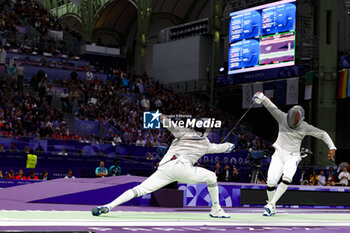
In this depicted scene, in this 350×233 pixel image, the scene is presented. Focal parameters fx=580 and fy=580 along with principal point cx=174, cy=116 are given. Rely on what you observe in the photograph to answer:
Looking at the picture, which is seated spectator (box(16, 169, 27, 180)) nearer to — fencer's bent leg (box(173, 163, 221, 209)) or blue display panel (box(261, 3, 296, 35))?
fencer's bent leg (box(173, 163, 221, 209))

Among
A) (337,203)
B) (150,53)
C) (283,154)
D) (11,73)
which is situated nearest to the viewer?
(283,154)

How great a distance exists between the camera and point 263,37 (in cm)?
3177

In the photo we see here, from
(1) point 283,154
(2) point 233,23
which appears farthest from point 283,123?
(2) point 233,23

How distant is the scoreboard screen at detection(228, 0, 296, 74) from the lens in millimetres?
30609

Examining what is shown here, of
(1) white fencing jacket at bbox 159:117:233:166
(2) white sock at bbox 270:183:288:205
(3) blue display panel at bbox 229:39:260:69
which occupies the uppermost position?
(3) blue display panel at bbox 229:39:260:69

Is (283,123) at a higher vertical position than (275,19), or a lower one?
lower

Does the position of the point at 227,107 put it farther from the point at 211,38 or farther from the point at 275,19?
the point at 275,19

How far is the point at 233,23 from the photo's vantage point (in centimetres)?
3403

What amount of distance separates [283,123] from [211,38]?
93.2ft

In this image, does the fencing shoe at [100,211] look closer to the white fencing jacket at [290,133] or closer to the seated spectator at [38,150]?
the white fencing jacket at [290,133]

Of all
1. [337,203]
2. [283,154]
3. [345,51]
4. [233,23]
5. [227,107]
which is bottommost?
[337,203]

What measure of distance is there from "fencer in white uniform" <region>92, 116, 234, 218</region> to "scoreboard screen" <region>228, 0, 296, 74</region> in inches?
904

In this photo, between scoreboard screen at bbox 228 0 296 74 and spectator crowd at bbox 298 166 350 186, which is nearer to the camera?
spectator crowd at bbox 298 166 350 186

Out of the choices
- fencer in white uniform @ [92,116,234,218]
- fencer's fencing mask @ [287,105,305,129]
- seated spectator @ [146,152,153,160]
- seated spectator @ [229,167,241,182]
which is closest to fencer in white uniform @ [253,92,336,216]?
fencer's fencing mask @ [287,105,305,129]
